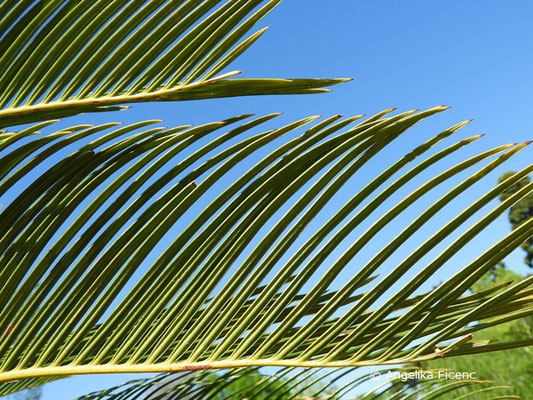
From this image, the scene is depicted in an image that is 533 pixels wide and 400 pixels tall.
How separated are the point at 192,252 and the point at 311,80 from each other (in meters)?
0.37

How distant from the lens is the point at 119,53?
109 cm

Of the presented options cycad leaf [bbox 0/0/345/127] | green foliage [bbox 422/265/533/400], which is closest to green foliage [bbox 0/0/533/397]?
cycad leaf [bbox 0/0/345/127]

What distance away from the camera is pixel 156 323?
3.59 feet

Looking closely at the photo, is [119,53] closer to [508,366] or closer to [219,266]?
[219,266]

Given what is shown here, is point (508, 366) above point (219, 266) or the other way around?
the other way around

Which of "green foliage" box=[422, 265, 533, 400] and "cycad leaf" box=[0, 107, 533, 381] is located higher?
"cycad leaf" box=[0, 107, 533, 381]

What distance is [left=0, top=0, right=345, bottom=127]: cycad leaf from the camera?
1.05 m

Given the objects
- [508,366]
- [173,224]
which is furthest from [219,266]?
[508,366]

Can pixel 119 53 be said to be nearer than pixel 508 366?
Yes

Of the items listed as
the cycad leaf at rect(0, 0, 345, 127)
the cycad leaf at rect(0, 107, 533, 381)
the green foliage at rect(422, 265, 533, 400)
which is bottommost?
the green foliage at rect(422, 265, 533, 400)

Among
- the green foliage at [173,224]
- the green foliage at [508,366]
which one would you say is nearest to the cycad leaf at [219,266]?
the green foliage at [173,224]

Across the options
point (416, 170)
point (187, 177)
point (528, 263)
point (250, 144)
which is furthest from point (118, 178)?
point (528, 263)

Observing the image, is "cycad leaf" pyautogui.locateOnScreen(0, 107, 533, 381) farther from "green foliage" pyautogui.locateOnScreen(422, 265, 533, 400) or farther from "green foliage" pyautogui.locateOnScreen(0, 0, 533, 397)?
"green foliage" pyautogui.locateOnScreen(422, 265, 533, 400)

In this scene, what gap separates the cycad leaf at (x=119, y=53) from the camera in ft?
3.46
